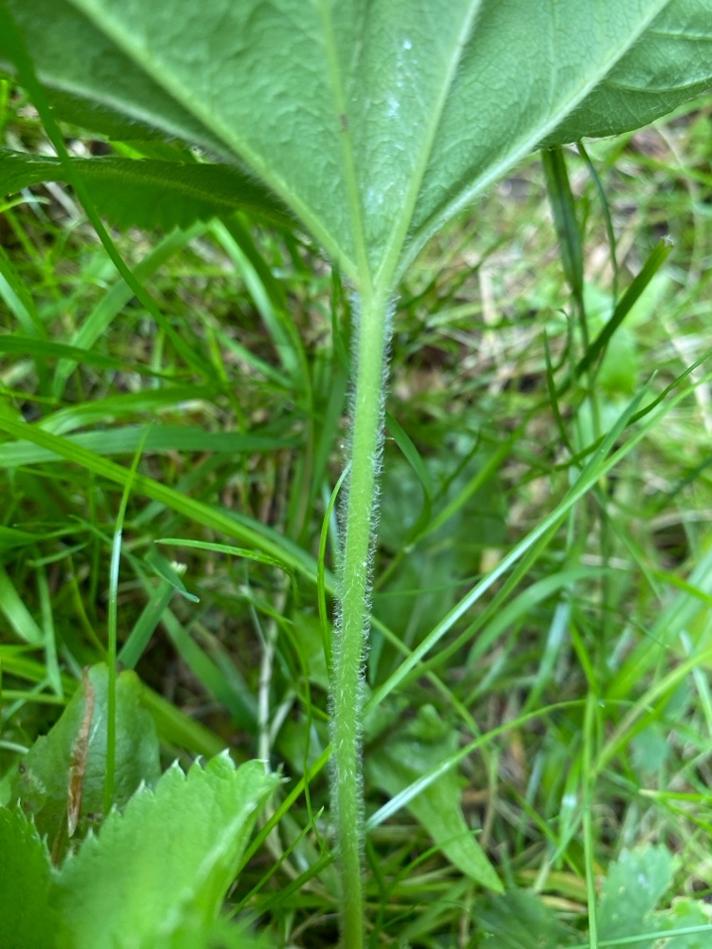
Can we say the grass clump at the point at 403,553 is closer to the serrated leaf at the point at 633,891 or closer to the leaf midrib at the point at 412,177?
the serrated leaf at the point at 633,891

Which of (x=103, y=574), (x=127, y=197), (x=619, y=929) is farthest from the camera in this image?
(x=103, y=574)

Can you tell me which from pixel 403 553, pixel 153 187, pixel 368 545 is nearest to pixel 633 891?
pixel 403 553

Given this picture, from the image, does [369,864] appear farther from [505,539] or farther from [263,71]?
[263,71]

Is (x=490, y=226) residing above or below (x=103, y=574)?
above

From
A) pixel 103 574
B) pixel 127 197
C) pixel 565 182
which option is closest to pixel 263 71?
pixel 127 197

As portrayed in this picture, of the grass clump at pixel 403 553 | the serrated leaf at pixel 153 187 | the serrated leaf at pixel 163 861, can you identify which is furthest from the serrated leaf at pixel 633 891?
the serrated leaf at pixel 153 187

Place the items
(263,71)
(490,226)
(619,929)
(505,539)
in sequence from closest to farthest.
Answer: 1. (263,71)
2. (619,929)
3. (505,539)
4. (490,226)

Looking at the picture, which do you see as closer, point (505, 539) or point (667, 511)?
point (505, 539)
